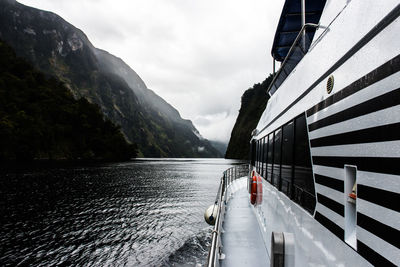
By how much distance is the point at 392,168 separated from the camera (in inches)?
61.9

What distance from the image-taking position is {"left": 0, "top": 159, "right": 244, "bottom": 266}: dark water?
43.2ft

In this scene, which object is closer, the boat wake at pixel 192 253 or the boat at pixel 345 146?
the boat at pixel 345 146

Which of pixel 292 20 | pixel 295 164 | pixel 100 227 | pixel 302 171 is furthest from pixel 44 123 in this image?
pixel 302 171

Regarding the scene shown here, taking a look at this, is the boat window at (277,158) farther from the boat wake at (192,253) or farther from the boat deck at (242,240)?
the boat wake at (192,253)

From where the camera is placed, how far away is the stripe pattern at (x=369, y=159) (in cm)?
157

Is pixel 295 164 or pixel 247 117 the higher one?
pixel 247 117

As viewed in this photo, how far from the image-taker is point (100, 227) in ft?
59.9

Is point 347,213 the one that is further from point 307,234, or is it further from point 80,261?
point 80,261

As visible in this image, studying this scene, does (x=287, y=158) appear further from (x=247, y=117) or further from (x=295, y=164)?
(x=247, y=117)

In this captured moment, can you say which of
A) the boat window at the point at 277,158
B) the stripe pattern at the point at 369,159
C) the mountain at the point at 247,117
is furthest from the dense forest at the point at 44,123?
the stripe pattern at the point at 369,159

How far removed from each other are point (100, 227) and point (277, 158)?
16873 mm

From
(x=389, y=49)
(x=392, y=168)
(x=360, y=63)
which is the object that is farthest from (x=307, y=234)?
(x=389, y=49)

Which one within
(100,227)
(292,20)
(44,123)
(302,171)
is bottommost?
(100,227)

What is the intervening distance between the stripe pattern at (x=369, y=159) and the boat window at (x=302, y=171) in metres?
0.53
